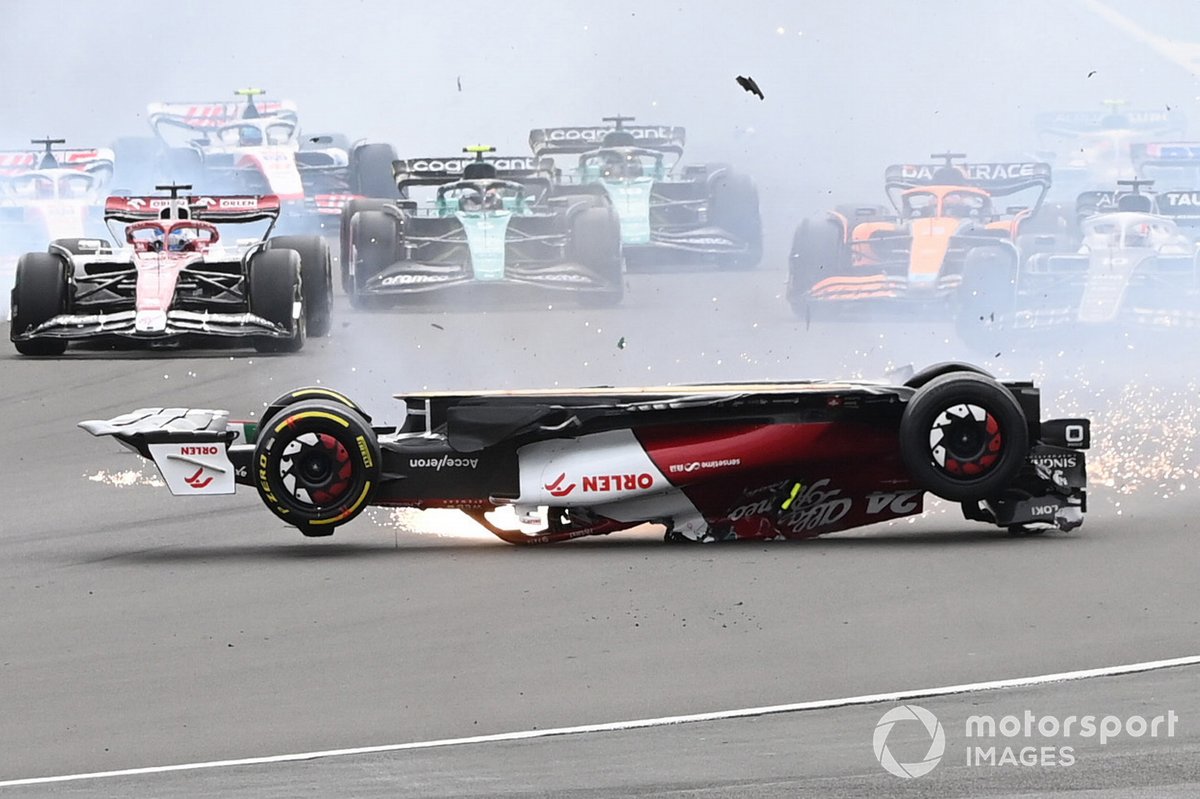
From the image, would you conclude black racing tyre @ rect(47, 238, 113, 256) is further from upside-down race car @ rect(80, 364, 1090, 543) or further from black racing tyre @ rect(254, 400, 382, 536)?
black racing tyre @ rect(254, 400, 382, 536)

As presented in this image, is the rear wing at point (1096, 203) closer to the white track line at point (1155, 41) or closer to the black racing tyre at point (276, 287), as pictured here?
the white track line at point (1155, 41)

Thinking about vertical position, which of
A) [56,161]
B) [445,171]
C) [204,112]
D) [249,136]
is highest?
[204,112]

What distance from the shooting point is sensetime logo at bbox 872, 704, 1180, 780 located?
5.96 m

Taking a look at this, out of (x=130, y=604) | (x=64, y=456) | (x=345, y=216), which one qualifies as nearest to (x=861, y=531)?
(x=130, y=604)

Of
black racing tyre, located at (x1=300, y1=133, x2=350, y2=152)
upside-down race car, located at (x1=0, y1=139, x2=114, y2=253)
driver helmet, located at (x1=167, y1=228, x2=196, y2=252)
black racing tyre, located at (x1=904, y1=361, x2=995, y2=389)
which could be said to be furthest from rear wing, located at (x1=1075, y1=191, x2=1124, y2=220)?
black racing tyre, located at (x1=300, y1=133, x2=350, y2=152)

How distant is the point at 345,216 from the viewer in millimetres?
23938

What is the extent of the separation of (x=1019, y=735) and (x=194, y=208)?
14168 millimetres

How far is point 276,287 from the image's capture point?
18.7 meters

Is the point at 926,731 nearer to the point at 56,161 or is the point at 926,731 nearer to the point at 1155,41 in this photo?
the point at 56,161

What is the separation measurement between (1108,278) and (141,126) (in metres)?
27.0

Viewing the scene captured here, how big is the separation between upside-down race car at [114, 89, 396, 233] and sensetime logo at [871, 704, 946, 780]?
2888 cm

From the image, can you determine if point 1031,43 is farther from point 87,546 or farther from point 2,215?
point 87,546

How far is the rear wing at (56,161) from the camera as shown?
28.6m

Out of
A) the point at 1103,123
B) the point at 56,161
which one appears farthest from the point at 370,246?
the point at 1103,123
